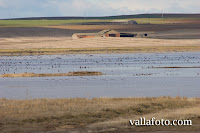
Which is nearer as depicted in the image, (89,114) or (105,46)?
(89,114)

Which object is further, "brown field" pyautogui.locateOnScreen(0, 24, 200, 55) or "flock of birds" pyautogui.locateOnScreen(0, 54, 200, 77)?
"brown field" pyautogui.locateOnScreen(0, 24, 200, 55)

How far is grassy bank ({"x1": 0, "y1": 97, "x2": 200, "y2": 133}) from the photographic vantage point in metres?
15.2

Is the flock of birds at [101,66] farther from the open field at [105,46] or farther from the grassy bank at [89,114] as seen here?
the open field at [105,46]

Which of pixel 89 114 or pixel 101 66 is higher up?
pixel 101 66

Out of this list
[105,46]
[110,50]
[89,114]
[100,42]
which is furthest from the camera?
[100,42]

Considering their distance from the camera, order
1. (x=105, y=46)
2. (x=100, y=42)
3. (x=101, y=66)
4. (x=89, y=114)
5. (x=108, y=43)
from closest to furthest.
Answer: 1. (x=89, y=114)
2. (x=101, y=66)
3. (x=105, y=46)
4. (x=108, y=43)
5. (x=100, y=42)

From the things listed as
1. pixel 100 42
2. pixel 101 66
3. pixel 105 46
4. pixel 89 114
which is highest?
pixel 100 42

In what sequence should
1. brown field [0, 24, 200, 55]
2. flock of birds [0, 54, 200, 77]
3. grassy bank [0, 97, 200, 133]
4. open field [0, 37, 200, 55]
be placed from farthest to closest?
brown field [0, 24, 200, 55] → open field [0, 37, 200, 55] → flock of birds [0, 54, 200, 77] → grassy bank [0, 97, 200, 133]

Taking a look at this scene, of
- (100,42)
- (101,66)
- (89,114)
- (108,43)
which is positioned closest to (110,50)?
(108,43)

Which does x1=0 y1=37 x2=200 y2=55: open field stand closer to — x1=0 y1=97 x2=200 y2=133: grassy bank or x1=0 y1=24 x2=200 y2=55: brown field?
x1=0 y1=24 x2=200 y2=55: brown field

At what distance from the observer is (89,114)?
17.2 metres

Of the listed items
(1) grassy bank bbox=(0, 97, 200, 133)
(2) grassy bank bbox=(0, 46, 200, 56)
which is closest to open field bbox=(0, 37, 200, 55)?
(2) grassy bank bbox=(0, 46, 200, 56)

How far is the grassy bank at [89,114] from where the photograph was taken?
15.2 metres

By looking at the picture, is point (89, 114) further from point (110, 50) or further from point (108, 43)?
point (108, 43)
